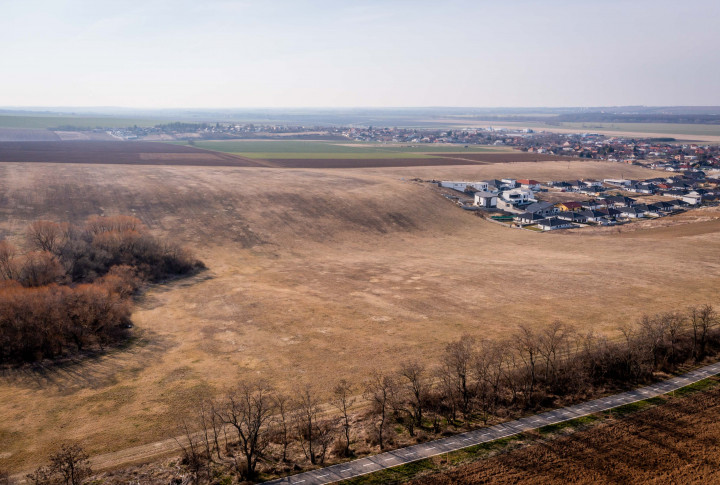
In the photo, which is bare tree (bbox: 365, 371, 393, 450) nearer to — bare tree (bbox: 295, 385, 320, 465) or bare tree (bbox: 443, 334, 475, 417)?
bare tree (bbox: 295, 385, 320, 465)

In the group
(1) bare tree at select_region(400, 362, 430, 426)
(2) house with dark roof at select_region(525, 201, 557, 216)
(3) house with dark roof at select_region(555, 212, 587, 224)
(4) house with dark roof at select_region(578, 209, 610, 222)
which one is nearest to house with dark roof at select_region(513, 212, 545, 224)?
(2) house with dark roof at select_region(525, 201, 557, 216)

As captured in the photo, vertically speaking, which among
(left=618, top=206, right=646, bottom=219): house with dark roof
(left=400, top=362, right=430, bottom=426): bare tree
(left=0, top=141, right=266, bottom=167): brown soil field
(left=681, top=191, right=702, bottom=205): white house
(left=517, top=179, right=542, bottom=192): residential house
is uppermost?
(left=0, top=141, right=266, bottom=167): brown soil field

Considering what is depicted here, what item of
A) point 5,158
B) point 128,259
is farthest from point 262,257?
point 5,158

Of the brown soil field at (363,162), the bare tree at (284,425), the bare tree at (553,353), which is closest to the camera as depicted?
the bare tree at (284,425)

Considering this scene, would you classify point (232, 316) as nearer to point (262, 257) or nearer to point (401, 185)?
point (262, 257)

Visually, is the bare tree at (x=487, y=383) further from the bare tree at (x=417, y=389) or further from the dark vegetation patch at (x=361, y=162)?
the dark vegetation patch at (x=361, y=162)

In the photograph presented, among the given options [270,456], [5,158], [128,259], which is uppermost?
[5,158]

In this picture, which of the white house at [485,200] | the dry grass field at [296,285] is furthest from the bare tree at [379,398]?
the white house at [485,200]
